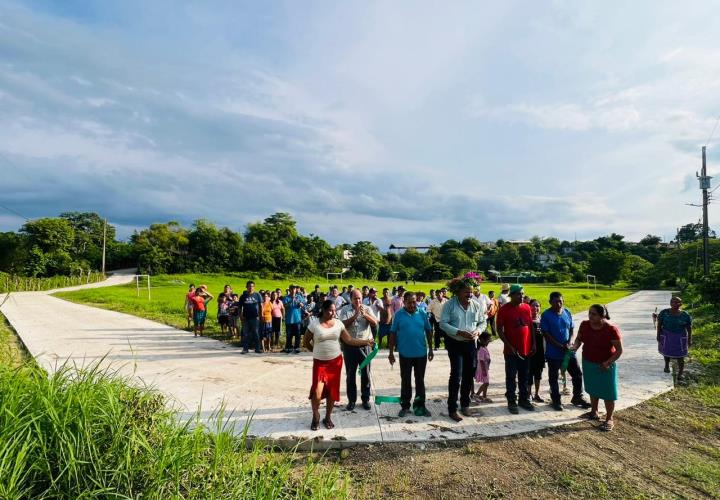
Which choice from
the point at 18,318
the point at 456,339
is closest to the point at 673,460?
the point at 456,339

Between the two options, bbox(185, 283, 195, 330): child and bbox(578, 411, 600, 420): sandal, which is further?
bbox(185, 283, 195, 330): child

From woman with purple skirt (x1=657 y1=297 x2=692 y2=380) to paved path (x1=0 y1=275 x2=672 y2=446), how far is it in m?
0.54

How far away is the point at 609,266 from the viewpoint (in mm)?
59094

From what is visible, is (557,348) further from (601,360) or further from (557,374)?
(601,360)

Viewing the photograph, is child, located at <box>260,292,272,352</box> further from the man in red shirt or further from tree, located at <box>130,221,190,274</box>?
tree, located at <box>130,221,190,274</box>

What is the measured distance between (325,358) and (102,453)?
2.58 m

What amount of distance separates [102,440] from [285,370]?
5419 mm

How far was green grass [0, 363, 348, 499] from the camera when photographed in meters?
2.51

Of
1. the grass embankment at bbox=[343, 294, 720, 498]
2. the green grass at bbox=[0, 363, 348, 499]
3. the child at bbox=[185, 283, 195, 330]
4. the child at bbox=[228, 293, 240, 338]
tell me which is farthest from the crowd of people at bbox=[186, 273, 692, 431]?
the child at bbox=[185, 283, 195, 330]

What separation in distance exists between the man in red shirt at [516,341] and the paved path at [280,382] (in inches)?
10.2

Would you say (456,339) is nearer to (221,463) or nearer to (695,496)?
(695,496)

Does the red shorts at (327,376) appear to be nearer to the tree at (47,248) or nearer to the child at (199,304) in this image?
the child at (199,304)

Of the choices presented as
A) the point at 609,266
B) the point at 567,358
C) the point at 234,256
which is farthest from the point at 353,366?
the point at 609,266

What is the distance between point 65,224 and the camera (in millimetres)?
46375
